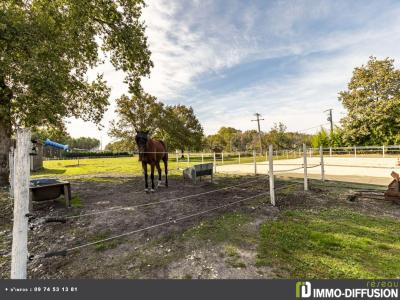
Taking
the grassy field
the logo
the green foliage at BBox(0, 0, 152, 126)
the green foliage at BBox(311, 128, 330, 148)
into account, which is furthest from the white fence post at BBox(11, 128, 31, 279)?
the green foliage at BBox(311, 128, 330, 148)

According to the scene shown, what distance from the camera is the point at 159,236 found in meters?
4.57

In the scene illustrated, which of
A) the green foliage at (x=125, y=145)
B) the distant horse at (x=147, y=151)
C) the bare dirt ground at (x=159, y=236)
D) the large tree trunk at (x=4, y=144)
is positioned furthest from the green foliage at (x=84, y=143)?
the bare dirt ground at (x=159, y=236)

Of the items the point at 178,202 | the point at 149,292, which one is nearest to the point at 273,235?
the point at 149,292

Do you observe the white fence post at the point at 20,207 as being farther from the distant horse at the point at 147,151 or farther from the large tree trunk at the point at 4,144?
the large tree trunk at the point at 4,144

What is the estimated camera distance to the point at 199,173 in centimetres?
1056

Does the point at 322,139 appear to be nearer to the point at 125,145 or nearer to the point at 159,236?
the point at 125,145

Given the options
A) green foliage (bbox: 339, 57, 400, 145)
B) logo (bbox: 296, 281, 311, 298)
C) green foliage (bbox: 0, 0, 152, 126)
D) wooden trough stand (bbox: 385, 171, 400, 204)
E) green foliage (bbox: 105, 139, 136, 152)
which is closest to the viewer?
logo (bbox: 296, 281, 311, 298)

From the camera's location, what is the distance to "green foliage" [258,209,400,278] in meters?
3.21

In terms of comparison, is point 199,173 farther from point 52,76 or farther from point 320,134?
point 320,134

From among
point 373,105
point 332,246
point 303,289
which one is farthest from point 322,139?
point 303,289

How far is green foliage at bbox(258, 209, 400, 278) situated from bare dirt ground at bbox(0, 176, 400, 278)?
1.28 ft

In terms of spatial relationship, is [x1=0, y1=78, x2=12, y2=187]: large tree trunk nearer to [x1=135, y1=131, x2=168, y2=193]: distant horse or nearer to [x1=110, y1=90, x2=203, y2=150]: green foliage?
[x1=135, y1=131, x2=168, y2=193]: distant horse

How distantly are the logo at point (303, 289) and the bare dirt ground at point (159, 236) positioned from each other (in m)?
0.43

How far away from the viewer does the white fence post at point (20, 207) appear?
2.43 m
